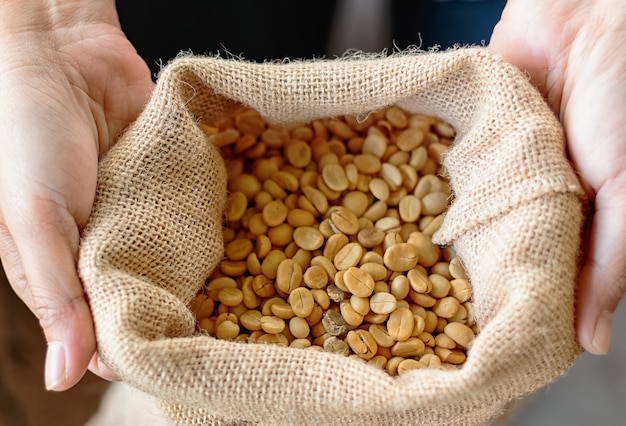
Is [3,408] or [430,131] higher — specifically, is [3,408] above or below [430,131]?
below

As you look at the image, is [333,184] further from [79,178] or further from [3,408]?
[3,408]

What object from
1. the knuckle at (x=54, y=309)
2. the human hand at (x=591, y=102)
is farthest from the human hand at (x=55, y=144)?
the human hand at (x=591, y=102)

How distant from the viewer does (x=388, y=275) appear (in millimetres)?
818

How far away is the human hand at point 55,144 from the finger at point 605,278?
1.79ft

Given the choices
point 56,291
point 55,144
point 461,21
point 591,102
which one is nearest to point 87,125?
point 55,144

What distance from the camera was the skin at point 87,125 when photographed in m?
0.67

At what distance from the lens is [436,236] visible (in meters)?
0.82

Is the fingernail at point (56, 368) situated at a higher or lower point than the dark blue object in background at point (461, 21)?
lower

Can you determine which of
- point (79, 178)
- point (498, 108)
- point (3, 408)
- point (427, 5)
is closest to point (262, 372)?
point (79, 178)

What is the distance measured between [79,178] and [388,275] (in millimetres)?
402

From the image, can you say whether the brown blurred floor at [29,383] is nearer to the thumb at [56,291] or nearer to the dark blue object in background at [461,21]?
the thumb at [56,291]

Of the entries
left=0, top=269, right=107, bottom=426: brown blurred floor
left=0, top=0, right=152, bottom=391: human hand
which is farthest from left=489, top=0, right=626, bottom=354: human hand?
left=0, top=269, right=107, bottom=426: brown blurred floor

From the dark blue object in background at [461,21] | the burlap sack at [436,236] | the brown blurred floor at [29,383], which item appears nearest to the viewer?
the burlap sack at [436,236]

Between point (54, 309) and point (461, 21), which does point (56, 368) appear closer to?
point (54, 309)
